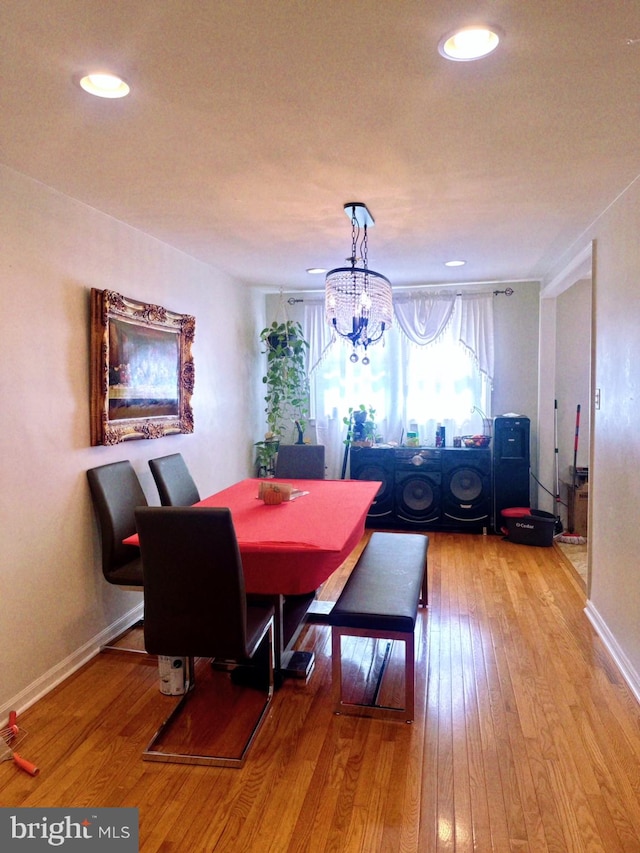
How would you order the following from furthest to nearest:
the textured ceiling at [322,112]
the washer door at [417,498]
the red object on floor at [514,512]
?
the washer door at [417,498]
the red object on floor at [514,512]
the textured ceiling at [322,112]

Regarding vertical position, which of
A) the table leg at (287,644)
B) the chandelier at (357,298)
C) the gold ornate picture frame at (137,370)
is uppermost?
the chandelier at (357,298)

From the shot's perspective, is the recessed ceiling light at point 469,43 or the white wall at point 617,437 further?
the white wall at point 617,437

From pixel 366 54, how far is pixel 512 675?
2720 millimetres

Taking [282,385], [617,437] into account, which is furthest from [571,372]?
[282,385]

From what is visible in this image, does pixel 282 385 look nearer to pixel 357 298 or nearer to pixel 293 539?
pixel 357 298

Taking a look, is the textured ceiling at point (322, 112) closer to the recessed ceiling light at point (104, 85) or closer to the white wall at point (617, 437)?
the recessed ceiling light at point (104, 85)

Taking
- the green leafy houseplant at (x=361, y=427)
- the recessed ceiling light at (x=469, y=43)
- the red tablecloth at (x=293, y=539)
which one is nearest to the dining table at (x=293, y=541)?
the red tablecloth at (x=293, y=539)

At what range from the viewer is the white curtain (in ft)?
18.3

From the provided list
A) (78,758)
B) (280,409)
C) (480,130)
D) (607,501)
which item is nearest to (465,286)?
(280,409)

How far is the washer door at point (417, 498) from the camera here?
542 centimetres

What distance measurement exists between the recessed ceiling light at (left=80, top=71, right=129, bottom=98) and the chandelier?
1427 millimetres

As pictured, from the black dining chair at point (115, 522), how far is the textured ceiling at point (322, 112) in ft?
4.92

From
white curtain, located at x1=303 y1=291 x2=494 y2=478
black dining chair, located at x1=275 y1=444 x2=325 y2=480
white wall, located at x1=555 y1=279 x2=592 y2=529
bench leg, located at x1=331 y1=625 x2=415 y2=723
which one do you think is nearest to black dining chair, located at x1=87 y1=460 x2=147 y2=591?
bench leg, located at x1=331 y1=625 x2=415 y2=723

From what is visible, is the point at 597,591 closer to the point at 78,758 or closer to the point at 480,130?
the point at 480,130
